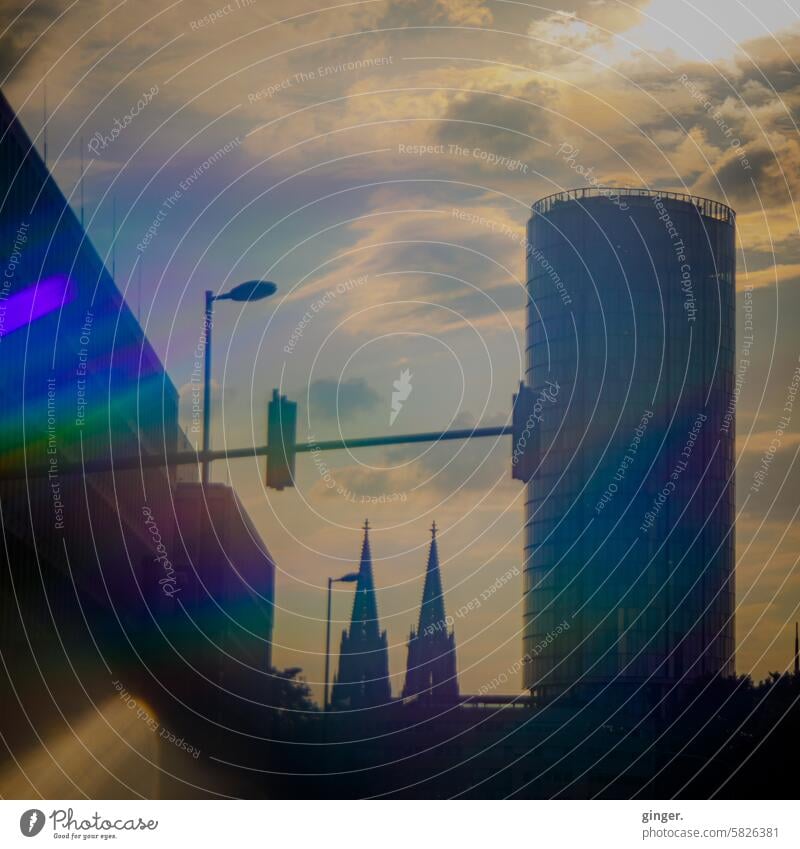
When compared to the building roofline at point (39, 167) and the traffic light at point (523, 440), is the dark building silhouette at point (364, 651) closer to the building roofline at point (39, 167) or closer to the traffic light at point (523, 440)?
the building roofline at point (39, 167)

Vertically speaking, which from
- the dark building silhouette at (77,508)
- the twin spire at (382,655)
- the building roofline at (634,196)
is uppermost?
the building roofline at (634,196)

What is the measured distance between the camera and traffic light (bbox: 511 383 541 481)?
2397 centimetres

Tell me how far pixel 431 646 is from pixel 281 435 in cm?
9937

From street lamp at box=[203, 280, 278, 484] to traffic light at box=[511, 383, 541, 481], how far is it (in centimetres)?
524

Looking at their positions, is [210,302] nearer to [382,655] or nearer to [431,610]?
[382,655]

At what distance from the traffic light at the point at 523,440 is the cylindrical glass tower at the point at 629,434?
8796cm

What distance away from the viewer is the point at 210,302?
1341 inches

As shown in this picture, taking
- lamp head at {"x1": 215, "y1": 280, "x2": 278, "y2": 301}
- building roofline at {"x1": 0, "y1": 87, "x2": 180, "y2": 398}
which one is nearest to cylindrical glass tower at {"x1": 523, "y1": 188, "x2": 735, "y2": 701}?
building roofline at {"x1": 0, "y1": 87, "x2": 180, "y2": 398}

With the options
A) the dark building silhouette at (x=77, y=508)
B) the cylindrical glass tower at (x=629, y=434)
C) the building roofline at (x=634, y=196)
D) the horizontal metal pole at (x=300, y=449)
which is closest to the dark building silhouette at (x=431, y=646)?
the cylindrical glass tower at (x=629, y=434)

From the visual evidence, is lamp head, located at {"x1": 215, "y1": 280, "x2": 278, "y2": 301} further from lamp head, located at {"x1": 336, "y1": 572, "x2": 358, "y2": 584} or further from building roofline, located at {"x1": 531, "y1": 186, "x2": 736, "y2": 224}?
building roofline, located at {"x1": 531, "y1": 186, "x2": 736, "y2": 224}

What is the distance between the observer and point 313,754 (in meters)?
61.9

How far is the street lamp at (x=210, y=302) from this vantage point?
1209 inches

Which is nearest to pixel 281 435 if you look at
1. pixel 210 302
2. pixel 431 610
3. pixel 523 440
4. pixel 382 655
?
pixel 523 440
